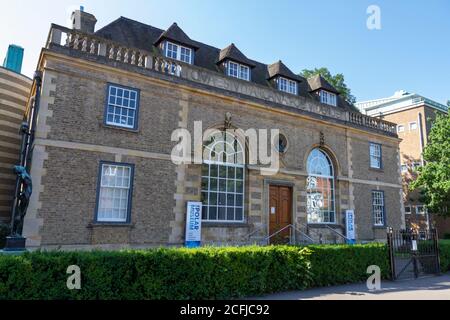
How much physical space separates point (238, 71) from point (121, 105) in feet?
22.7

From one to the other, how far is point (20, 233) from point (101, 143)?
3.84 metres

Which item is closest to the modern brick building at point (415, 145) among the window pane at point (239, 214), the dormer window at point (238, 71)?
the dormer window at point (238, 71)

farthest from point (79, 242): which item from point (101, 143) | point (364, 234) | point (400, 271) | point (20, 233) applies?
point (364, 234)

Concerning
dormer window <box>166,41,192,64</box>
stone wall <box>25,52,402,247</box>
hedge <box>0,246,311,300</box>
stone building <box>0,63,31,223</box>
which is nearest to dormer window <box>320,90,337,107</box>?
stone wall <box>25,52,402,247</box>

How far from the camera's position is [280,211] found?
16328 mm

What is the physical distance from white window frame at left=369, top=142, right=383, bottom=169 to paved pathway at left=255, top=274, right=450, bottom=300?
35.9ft

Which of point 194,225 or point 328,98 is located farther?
point 328,98

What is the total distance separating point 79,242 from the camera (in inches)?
441

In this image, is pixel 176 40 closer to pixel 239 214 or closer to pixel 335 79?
pixel 239 214

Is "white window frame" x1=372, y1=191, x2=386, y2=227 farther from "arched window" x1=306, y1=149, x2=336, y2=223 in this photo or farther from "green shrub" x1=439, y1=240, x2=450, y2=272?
"green shrub" x1=439, y1=240, x2=450, y2=272

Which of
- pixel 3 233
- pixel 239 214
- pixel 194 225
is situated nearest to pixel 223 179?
pixel 239 214

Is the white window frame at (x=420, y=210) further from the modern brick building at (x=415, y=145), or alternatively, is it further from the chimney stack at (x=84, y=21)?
the chimney stack at (x=84, y=21)

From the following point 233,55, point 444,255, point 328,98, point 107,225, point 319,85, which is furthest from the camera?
point 328,98

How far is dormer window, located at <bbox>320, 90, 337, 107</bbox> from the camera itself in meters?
20.8
